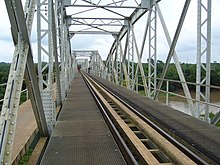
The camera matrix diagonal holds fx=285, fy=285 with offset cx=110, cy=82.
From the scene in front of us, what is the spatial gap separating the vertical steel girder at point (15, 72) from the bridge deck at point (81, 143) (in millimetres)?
1318

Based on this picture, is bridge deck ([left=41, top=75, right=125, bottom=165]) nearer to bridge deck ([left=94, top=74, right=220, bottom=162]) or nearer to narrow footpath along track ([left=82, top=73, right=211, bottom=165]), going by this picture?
narrow footpath along track ([left=82, top=73, right=211, bottom=165])

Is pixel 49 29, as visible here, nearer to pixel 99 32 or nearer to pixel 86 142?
pixel 86 142

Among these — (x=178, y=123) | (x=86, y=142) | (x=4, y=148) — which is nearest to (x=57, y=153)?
(x=86, y=142)

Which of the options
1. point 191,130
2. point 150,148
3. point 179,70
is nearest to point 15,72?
point 150,148

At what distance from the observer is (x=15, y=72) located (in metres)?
3.43

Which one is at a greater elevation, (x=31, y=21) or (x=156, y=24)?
(x=156, y=24)

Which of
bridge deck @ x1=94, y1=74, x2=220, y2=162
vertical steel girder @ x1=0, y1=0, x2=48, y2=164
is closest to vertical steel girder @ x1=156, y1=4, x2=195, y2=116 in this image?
bridge deck @ x1=94, y1=74, x2=220, y2=162

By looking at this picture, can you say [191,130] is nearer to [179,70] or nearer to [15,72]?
[179,70]

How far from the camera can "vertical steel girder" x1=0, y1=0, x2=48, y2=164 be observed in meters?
3.05

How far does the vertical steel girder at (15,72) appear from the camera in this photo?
3.05m

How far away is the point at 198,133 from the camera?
5949mm

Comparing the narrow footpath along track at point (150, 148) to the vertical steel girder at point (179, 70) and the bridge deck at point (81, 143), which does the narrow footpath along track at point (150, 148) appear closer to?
the bridge deck at point (81, 143)

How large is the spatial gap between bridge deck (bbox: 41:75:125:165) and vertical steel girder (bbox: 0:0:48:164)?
132 centimetres

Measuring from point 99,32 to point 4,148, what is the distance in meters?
26.0
